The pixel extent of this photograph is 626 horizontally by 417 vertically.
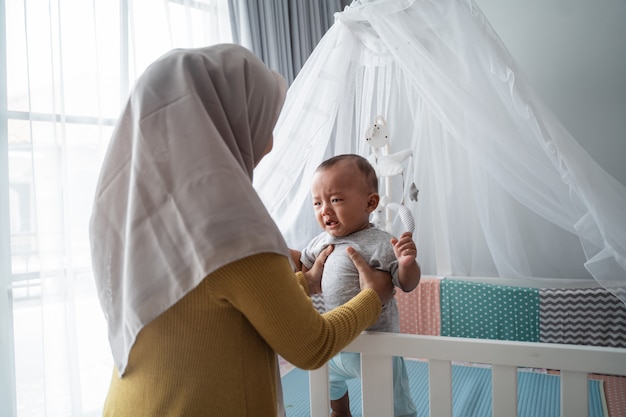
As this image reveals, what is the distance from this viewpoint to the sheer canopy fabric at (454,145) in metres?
1.63

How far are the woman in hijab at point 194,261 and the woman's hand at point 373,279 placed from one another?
306 millimetres

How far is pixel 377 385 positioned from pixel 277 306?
551mm

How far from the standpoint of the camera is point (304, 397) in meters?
2.37

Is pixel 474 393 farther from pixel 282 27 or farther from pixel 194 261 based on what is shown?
pixel 282 27

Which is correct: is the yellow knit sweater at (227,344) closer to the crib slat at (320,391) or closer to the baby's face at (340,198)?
the crib slat at (320,391)

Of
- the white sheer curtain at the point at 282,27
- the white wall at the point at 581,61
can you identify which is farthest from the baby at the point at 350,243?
the white wall at the point at 581,61

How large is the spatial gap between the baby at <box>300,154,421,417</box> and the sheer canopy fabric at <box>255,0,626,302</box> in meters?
0.61

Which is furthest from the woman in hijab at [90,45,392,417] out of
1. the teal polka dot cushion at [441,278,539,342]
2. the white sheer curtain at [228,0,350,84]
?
the white sheer curtain at [228,0,350,84]

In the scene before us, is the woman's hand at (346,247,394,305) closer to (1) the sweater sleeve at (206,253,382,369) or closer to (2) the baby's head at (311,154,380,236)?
(2) the baby's head at (311,154,380,236)

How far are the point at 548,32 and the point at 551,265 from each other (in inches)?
52.7

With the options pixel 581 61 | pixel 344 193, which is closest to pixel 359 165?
pixel 344 193

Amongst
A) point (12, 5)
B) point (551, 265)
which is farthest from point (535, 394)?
point (12, 5)

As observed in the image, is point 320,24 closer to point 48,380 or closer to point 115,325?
point 48,380

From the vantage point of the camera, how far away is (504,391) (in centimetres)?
113
